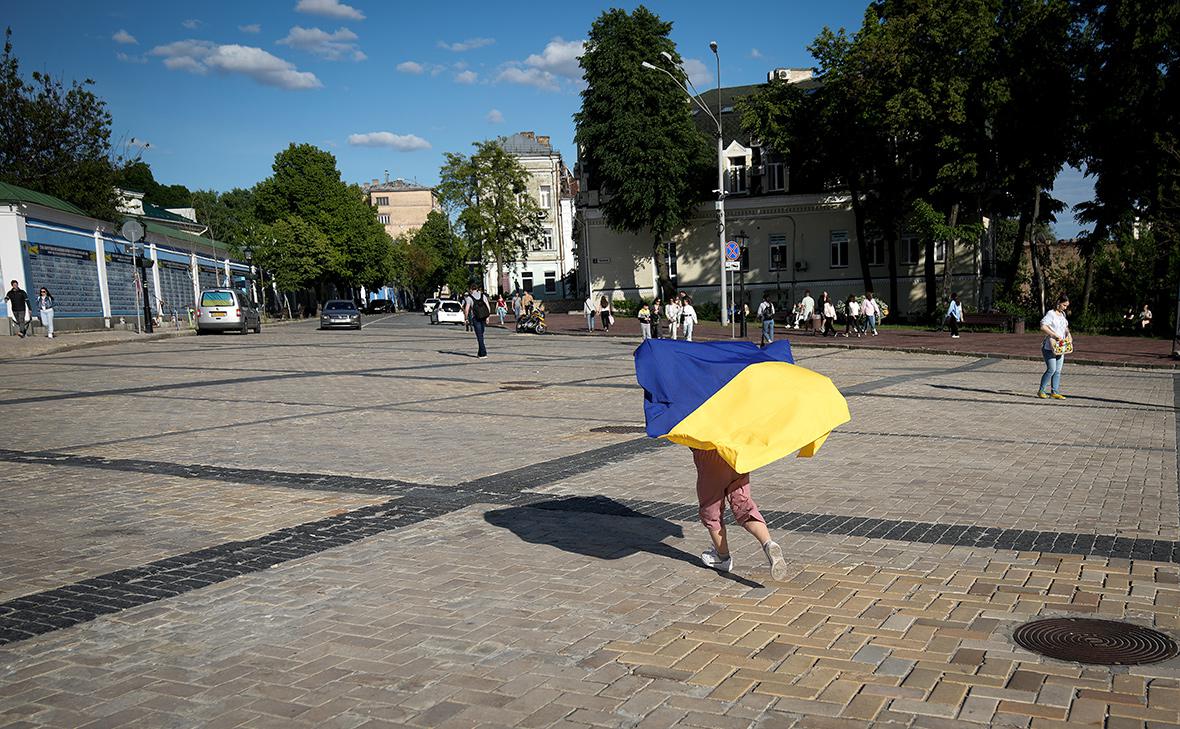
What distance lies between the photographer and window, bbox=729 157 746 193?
56031mm

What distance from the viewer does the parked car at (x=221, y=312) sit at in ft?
120

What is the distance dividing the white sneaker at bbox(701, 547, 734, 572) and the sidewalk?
14.2 m

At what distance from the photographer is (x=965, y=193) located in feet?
140

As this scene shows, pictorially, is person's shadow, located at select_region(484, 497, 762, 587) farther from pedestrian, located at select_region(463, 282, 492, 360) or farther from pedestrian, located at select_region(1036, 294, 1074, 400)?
pedestrian, located at select_region(463, 282, 492, 360)

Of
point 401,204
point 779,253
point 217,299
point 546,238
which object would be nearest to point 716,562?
point 217,299

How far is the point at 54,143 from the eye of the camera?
146ft

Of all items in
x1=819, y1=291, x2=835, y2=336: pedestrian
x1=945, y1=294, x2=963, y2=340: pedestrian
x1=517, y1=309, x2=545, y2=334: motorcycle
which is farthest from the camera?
x1=517, y1=309, x2=545, y2=334: motorcycle

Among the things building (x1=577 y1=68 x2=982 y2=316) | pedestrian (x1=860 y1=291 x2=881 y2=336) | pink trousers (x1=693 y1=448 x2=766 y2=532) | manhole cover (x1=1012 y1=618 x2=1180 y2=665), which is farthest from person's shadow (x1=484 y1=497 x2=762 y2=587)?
building (x1=577 y1=68 x2=982 y2=316)

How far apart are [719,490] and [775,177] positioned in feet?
172

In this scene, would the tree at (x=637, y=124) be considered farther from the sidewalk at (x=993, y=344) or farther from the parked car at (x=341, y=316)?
the parked car at (x=341, y=316)

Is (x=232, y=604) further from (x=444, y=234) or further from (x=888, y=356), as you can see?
(x=444, y=234)

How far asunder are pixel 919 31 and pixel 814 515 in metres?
39.9

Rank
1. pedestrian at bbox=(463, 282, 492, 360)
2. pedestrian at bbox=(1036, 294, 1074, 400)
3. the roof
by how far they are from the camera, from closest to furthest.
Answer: pedestrian at bbox=(1036, 294, 1074, 400), pedestrian at bbox=(463, 282, 492, 360), the roof

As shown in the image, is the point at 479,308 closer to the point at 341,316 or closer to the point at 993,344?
the point at 993,344
